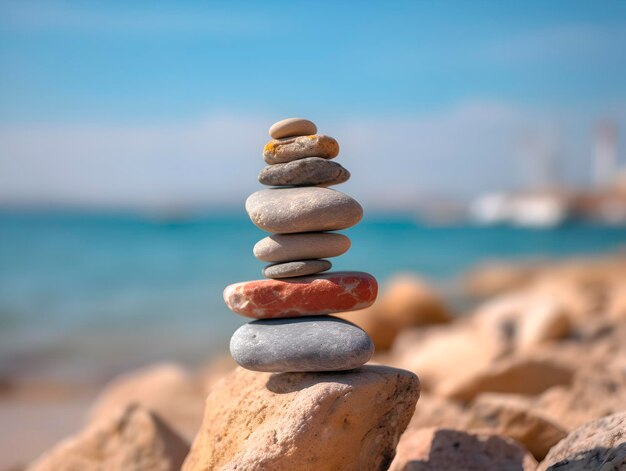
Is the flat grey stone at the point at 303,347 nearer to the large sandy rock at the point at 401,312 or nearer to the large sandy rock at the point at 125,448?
the large sandy rock at the point at 125,448

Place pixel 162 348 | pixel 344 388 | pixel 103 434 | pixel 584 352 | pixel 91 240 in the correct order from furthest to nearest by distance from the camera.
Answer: pixel 91 240 → pixel 162 348 → pixel 584 352 → pixel 103 434 → pixel 344 388

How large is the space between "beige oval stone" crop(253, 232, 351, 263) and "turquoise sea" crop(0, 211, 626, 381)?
7.65 metres

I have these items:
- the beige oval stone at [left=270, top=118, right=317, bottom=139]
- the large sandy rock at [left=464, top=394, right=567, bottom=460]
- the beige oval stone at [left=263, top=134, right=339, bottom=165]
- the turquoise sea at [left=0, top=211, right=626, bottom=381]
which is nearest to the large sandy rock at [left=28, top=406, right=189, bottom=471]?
the large sandy rock at [left=464, top=394, right=567, bottom=460]

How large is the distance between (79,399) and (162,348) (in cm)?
310

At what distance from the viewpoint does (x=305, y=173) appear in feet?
12.0

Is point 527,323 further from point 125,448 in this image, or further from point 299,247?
point 299,247

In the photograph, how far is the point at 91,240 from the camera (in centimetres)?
3822

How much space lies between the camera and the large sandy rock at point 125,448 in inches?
173

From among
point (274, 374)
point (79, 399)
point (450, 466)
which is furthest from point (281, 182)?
point (79, 399)

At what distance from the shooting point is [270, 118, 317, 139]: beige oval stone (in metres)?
3.71

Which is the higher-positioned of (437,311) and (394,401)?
(437,311)

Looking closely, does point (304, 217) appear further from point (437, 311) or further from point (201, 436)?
point (437, 311)

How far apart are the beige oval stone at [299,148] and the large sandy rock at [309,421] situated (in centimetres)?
117

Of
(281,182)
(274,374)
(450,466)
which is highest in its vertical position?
(281,182)
